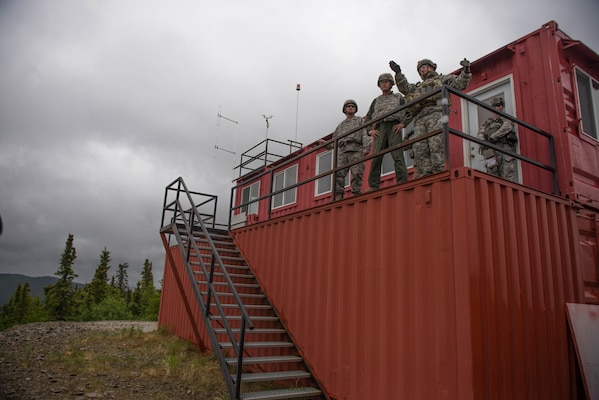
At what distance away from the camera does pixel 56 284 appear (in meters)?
30.4

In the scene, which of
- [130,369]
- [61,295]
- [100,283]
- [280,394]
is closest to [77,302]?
[61,295]

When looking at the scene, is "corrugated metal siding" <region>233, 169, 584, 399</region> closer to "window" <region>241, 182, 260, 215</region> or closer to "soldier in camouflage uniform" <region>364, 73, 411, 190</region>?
"soldier in camouflage uniform" <region>364, 73, 411, 190</region>

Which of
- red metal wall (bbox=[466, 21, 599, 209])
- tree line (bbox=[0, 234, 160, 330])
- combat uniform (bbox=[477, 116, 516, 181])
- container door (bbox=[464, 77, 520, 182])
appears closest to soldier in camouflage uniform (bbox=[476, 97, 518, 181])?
combat uniform (bbox=[477, 116, 516, 181])

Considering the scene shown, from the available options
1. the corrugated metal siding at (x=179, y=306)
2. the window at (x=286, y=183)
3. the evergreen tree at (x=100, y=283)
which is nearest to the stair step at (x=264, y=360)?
the corrugated metal siding at (x=179, y=306)

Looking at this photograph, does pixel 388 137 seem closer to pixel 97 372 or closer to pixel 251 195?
pixel 97 372

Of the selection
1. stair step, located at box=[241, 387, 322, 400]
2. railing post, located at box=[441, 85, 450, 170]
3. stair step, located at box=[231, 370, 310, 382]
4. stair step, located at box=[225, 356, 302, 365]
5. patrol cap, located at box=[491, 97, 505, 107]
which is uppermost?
patrol cap, located at box=[491, 97, 505, 107]

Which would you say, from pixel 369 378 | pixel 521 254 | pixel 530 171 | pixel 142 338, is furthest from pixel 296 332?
pixel 142 338

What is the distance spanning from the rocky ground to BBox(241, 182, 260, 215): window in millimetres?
5152

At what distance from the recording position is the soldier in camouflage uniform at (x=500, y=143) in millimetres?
5191

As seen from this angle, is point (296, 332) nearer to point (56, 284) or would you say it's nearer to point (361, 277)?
point (361, 277)

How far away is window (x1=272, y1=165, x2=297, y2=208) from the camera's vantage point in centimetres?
1139

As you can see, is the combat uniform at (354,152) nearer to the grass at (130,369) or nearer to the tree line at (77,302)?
the grass at (130,369)

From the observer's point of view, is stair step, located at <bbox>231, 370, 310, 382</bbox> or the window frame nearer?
stair step, located at <bbox>231, 370, 310, 382</bbox>

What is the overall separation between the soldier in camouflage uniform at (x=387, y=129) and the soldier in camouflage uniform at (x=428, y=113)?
212 mm
